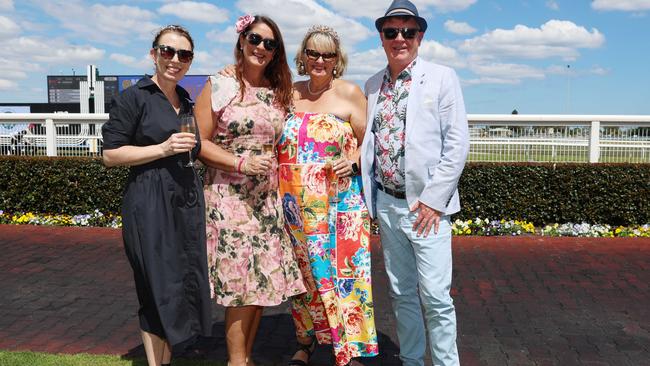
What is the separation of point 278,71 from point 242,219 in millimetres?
969

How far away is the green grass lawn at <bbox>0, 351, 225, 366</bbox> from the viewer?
4176 millimetres

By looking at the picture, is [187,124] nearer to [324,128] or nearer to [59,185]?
[324,128]

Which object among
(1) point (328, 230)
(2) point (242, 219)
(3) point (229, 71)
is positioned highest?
(3) point (229, 71)

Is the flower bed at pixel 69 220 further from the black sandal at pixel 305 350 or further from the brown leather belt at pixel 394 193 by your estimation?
the brown leather belt at pixel 394 193

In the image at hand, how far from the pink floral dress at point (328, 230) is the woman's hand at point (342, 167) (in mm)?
65

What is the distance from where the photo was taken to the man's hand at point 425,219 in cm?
330

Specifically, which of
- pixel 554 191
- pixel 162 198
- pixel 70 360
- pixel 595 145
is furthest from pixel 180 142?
pixel 595 145

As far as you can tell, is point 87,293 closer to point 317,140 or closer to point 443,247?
point 317,140

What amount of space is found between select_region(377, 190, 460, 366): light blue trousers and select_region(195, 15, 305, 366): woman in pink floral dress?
69 cm

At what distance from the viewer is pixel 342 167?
366 cm

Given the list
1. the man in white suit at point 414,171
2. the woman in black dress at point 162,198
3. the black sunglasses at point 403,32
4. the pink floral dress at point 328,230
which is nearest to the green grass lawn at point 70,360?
the woman in black dress at point 162,198

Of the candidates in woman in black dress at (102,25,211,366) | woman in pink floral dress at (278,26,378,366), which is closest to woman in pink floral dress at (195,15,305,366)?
woman in black dress at (102,25,211,366)

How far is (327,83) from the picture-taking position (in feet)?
12.6

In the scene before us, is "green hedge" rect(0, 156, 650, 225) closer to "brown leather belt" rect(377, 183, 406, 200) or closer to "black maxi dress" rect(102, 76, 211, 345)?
"brown leather belt" rect(377, 183, 406, 200)
